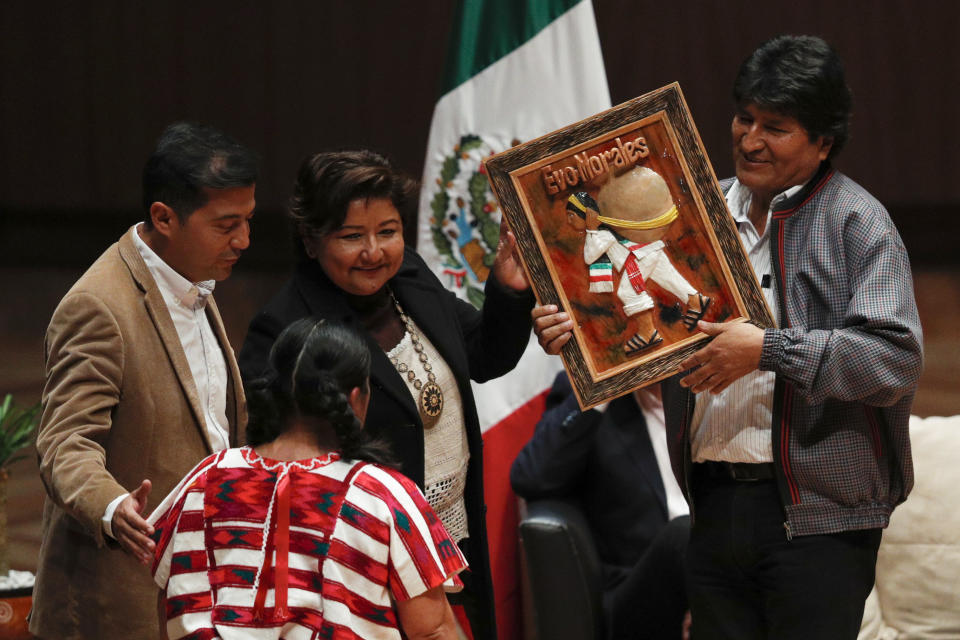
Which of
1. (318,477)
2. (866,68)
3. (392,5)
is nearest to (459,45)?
(392,5)

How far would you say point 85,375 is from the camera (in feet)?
6.07

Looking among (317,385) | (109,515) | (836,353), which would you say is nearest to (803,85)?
(836,353)

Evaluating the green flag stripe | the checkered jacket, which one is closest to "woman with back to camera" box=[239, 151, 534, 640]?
the checkered jacket

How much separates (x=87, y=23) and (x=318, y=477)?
2.73 meters

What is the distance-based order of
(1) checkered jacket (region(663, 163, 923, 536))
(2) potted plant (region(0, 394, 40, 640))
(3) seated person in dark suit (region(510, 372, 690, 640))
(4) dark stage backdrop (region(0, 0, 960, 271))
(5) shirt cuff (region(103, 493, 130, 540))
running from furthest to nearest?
1. (4) dark stage backdrop (region(0, 0, 960, 271))
2. (3) seated person in dark suit (region(510, 372, 690, 640))
3. (2) potted plant (region(0, 394, 40, 640))
4. (1) checkered jacket (region(663, 163, 923, 536))
5. (5) shirt cuff (region(103, 493, 130, 540))

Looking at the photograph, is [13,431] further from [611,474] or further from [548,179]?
[548,179]

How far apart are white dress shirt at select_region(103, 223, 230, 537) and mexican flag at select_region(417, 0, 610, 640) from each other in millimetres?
1339

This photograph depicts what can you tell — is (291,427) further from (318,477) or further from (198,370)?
(198,370)

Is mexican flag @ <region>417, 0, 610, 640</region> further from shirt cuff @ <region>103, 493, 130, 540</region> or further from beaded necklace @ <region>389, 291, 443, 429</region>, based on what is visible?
shirt cuff @ <region>103, 493, 130, 540</region>

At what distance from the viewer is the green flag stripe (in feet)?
11.2

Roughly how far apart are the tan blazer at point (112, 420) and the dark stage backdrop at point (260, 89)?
1825 millimetres

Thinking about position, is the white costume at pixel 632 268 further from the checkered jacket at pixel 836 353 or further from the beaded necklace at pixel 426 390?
the beaded necklace at pixel 426 390

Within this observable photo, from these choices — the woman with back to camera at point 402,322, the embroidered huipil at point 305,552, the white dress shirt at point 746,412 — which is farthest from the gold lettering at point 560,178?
the embroidered huipil at point 305,552

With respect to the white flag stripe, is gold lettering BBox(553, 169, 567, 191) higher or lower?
lower
